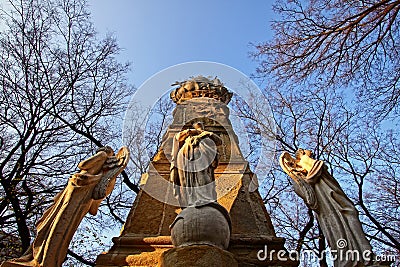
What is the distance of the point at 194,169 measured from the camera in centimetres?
602

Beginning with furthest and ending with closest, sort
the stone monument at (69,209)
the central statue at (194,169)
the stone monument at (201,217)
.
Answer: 1. the central statue at (194,169)
2. the stone monument at (69,209)
3. the stone monument at (201,217)

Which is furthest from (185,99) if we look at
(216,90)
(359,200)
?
(359,200)

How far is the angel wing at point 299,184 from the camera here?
5652mm

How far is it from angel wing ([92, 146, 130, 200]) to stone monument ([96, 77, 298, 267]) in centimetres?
71

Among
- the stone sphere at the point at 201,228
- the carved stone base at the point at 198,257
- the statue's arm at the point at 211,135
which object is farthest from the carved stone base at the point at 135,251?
the statue's arm at the point at 211,135

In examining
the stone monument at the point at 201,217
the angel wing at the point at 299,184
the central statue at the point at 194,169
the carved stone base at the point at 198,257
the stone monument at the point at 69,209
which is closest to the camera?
the carved stone base at the point at 198,257

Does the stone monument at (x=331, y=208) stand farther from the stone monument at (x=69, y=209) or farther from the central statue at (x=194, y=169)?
the stone monument at (x=69, y=209)

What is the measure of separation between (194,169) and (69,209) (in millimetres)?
1731

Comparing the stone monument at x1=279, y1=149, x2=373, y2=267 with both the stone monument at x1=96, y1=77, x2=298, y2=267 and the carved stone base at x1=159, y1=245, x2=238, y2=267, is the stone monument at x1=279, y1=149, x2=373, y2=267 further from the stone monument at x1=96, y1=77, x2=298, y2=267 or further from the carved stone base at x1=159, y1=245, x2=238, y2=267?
the carved stone base at x1=159, y1=245, x2=238, y2=267

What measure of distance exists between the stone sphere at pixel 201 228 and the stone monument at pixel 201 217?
0.5 inches

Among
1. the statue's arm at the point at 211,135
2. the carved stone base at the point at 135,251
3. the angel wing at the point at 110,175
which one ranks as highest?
the statue's arm at the point at 211,135

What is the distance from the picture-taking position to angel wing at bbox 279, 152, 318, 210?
565 cm

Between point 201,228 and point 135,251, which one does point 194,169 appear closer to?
point 201,228

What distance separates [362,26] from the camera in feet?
25.5
